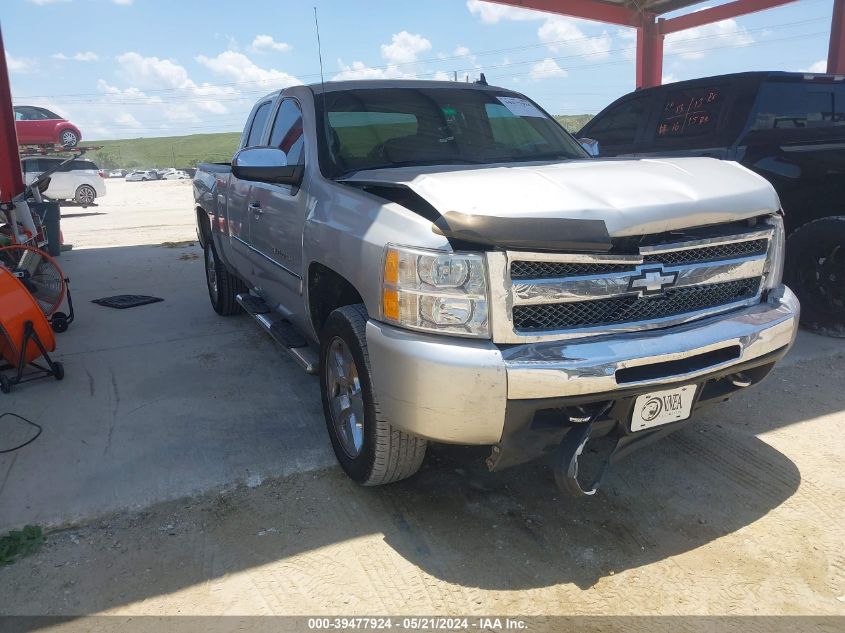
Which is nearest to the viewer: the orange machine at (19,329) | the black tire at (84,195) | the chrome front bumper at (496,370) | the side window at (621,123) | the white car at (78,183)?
the chrome front bumper at (496,370)

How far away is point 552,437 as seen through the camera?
2457 millimetres

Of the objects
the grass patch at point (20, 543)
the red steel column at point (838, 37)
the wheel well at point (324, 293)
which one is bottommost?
the grass patch at point (20, 543)

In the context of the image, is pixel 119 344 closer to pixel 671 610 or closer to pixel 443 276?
pixel 443 276

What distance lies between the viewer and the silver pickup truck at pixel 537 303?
2.30 metres

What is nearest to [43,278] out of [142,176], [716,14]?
[716,14]

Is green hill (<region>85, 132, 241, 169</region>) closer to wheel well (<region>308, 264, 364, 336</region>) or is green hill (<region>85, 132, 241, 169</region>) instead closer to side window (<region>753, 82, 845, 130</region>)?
side window (<region>753, 82, 845, 130</region>)

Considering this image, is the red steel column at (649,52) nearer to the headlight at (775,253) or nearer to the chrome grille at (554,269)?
the headlight at (775,253)

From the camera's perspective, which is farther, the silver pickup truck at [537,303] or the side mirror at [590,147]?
the side mirror at [590,147]

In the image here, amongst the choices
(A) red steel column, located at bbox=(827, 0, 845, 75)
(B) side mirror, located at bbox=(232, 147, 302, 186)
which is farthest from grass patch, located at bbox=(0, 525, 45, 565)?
(A) red steel column, located at bbox=(827, 0, 845, 75)

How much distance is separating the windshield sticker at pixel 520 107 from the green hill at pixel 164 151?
96.1m

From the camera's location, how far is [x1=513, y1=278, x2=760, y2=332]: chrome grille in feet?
7.88

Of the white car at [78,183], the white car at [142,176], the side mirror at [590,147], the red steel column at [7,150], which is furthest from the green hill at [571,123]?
the white car at [142,176]

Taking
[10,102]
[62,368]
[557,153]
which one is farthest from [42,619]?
[10,102]

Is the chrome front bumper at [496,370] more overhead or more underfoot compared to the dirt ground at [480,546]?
more overhead
